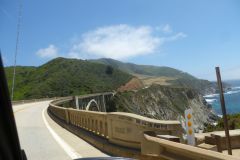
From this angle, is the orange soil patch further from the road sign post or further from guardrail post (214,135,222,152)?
the road sign post

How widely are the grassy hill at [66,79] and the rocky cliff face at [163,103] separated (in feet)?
63.0

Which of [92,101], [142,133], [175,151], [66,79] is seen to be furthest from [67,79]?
[175,151]

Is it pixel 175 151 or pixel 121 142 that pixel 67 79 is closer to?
pixel 121 142

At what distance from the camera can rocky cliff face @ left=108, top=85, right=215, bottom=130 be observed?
123 metres

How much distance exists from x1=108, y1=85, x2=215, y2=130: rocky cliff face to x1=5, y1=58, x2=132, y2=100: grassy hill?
19200 millimetres

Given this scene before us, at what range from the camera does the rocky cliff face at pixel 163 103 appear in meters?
123

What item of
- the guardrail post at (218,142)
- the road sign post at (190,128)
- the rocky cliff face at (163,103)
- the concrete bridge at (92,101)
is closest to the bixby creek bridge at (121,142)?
the road sign post at (190,128)

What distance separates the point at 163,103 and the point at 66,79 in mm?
42864

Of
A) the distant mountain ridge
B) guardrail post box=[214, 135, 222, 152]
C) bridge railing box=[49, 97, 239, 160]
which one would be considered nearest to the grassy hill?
the distant mountain ridge

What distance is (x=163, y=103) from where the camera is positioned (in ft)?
477

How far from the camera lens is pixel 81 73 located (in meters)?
171

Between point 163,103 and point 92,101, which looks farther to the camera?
point 163,103

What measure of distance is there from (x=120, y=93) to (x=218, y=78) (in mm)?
118731

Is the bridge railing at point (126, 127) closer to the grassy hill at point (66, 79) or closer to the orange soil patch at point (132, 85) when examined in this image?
the grassy hill at point (66, 79)
